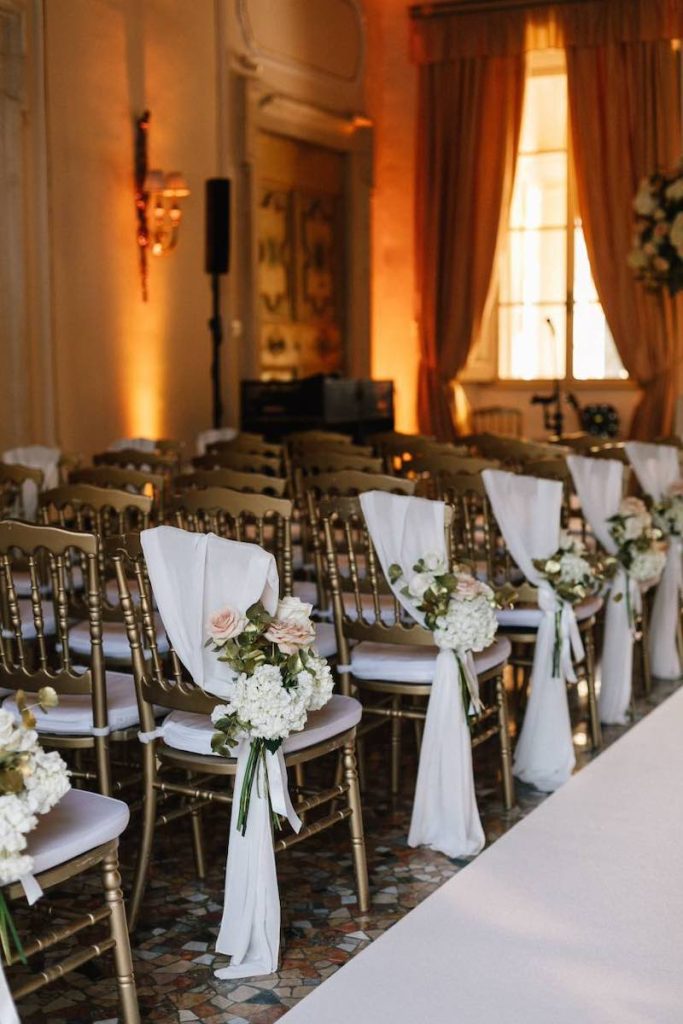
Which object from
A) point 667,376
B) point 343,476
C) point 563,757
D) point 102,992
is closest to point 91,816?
point 102,992

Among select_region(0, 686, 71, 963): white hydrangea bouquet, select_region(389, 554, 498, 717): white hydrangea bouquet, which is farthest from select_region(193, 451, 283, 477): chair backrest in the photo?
select_region(0, 686, 71, 963): white hydrangea bouquet

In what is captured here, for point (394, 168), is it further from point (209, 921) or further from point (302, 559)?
point (209, 921)

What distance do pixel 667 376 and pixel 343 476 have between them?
7.69 metres

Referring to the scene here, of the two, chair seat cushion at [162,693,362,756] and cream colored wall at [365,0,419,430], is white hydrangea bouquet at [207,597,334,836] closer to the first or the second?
chair seat cushion at [162,693,362,756]

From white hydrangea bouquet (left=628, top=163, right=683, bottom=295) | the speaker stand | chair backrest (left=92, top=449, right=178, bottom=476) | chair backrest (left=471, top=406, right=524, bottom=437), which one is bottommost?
chair backrest (left=471, top=406, right=524, bottom=437)

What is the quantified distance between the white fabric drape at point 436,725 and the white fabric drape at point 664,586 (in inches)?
87.1

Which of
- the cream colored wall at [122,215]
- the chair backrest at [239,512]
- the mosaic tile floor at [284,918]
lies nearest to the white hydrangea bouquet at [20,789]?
the mosaic tile floor at [284,918]

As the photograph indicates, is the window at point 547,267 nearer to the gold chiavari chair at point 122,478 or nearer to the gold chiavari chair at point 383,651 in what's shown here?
the gold chiavari chair at point 122,478

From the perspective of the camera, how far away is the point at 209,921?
3.48 meters

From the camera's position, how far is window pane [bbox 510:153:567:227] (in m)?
12.3

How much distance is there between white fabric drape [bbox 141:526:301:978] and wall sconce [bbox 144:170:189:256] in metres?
6.01

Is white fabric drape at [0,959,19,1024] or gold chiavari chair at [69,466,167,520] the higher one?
gold chiavari chair at [69,466,167,520]

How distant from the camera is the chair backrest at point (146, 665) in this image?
3.29 meters

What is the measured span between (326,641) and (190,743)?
3.22ft
